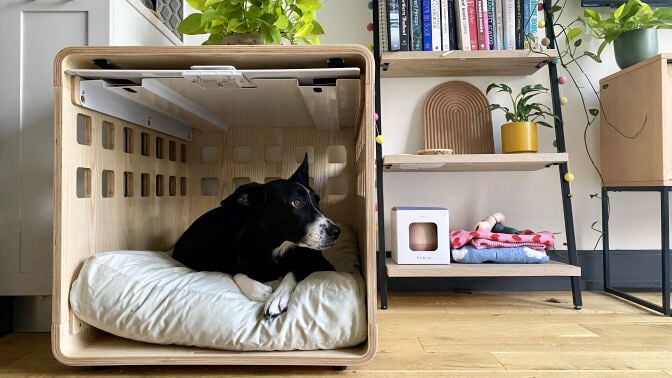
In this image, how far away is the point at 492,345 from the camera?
45.2 inches

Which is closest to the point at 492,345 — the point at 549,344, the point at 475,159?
the point at 549,344

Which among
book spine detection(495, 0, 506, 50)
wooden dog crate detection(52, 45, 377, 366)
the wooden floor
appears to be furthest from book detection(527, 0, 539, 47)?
the wooden floor

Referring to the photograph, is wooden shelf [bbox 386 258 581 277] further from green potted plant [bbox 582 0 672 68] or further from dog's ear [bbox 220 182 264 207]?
green potted plant [bbox 582 0 672 68]

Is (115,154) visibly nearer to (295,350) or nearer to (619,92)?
(295,350)

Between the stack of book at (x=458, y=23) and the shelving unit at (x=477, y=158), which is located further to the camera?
the stack of book at (x=458, y=23)

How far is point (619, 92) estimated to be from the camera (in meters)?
1.71

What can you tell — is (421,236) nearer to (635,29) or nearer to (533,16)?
Result: (533,16)

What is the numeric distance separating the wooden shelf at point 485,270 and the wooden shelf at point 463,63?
2.42 ft

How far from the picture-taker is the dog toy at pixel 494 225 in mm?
1733

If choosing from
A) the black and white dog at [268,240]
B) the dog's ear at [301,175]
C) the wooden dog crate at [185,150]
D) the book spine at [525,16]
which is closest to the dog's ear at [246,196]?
the black and white dog at [268,240]

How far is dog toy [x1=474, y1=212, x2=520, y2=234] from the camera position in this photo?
1733 mm

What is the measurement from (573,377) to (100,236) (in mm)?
1101

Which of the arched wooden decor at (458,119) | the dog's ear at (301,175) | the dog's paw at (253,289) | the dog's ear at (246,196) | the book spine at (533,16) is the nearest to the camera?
the dog's paw at (253,289)

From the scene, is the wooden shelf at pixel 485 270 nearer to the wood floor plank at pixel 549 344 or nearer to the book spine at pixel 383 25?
the wood floor plank at pixel 549 344
